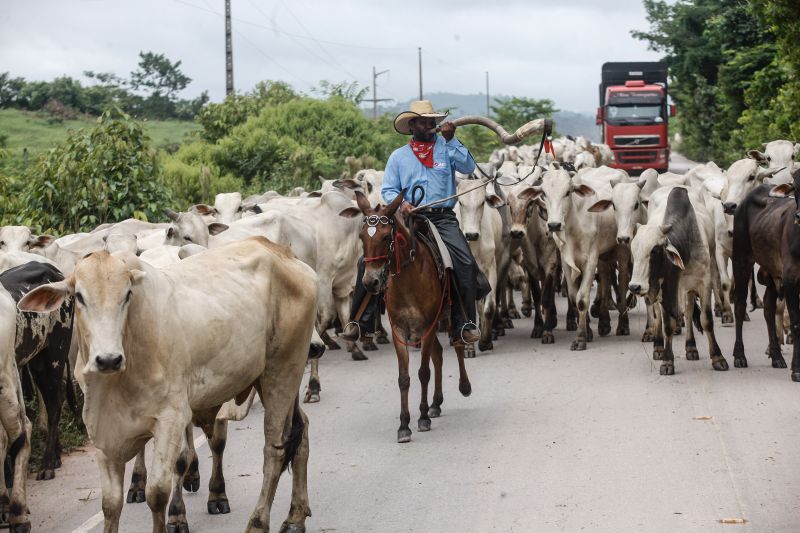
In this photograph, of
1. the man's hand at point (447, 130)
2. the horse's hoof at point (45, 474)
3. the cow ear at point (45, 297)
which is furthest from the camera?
the man's hand at point (447, 130)

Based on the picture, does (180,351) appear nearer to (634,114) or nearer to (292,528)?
(292,528)

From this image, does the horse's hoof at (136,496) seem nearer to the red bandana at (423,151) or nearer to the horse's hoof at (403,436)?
the horse's hoof at (403,436)

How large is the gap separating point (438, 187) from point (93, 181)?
740 cm

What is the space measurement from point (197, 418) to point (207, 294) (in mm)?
1047

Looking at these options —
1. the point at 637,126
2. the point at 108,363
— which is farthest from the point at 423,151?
the point at 637,126

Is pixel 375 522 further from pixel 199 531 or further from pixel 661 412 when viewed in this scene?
pixel 661 412

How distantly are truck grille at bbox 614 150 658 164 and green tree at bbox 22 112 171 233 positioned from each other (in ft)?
83.3

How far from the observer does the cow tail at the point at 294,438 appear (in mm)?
7117

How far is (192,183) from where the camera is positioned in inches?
899

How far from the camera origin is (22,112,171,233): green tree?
16.3m

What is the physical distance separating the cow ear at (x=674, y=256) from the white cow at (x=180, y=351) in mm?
5502

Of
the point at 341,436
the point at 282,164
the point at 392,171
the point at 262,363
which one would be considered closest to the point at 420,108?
the point at 392,171

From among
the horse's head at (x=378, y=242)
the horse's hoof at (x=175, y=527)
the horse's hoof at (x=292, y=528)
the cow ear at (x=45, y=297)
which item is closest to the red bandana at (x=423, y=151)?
the horse's head at (x=378, y=242)

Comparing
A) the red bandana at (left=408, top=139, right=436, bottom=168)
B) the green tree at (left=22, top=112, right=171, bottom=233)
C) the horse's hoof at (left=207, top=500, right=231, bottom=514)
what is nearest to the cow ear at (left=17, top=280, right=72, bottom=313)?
the horse's hoof at (left=207, top=500, right=231, bottom=514)
